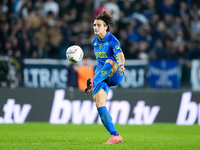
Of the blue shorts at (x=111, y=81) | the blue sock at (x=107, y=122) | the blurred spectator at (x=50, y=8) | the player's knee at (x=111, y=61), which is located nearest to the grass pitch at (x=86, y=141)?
the blue sock at (x=107, y=122)

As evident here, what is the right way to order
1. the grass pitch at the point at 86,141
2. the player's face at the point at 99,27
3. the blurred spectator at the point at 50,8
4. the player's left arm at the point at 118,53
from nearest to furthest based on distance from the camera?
1. the grass pitch at the point at 86,141
2. the player's left arm at the point at 118,53
3. the player's face at the point at 99,27
4. the blurred spectator at the point at 50,8

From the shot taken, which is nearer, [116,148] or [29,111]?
[116,148]

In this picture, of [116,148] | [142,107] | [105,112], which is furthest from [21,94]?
[116,148]

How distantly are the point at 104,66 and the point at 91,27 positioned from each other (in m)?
8.91

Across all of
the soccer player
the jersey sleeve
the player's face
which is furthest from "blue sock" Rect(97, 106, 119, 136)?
the player's face

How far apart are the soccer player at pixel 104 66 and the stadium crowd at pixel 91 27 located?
640 centimetres

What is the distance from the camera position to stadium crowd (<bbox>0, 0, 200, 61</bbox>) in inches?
548

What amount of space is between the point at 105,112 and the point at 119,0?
35.7ft

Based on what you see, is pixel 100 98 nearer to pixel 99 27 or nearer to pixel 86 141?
pixel 86 141

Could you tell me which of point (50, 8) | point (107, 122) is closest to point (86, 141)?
point (107, 122)

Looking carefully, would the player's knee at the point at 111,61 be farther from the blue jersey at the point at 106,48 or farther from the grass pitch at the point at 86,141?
the grass pitch at the point at 86,141

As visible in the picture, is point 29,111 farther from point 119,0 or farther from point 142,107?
point 119,0

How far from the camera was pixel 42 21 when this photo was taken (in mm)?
14719

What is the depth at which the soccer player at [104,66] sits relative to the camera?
21.5 feet
